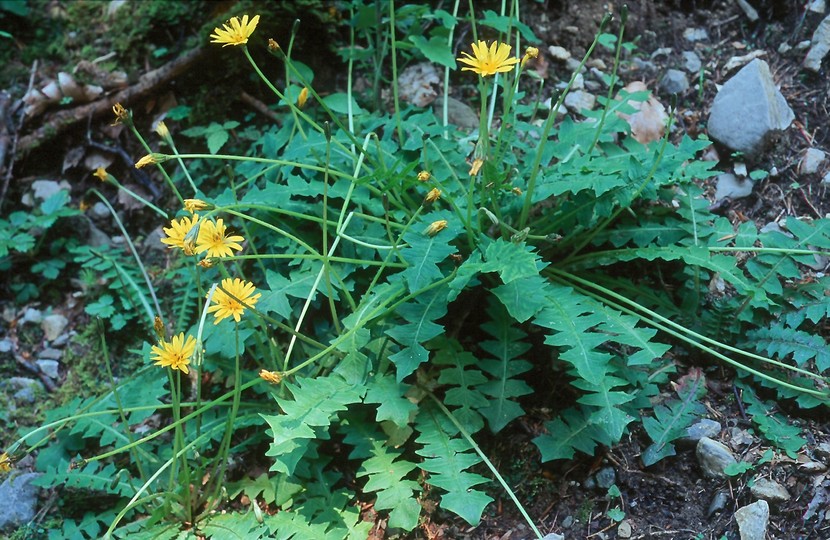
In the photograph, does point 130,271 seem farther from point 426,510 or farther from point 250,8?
point 426,510

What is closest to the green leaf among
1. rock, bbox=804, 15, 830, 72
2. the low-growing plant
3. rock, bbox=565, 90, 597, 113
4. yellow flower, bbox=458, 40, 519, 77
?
the low-growing plant

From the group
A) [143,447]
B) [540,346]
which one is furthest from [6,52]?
[540,346]

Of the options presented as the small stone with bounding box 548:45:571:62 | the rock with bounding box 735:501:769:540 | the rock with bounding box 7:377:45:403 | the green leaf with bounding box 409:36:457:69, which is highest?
the green leaf with bounding box 409:36:457:69

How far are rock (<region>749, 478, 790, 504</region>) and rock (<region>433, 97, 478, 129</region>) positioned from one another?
6.17 feet

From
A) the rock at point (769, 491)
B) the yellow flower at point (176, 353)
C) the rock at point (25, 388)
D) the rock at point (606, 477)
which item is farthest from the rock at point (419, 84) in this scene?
the rock at point (769, 491)

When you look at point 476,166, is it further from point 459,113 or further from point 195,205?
point 459,113

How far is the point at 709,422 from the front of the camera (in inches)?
93.8

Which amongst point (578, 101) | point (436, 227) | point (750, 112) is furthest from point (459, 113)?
point (436, 227)

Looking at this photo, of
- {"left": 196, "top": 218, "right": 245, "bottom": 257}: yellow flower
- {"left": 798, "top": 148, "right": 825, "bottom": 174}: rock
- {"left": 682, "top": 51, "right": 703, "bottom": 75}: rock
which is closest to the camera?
{"left": 196, "top": 218, "right": 245, "bottom": 257}: yellow flower

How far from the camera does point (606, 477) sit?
2338 mm

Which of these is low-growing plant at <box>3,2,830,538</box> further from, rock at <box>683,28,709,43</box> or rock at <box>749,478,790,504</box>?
rock at <box>683,28,709,43</box>

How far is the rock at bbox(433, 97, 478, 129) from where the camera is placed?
3.36m

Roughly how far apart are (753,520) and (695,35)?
95.4 inches

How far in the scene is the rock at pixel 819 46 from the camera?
3254mm
